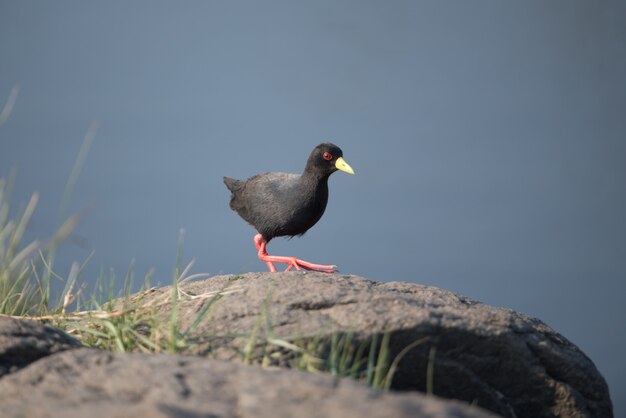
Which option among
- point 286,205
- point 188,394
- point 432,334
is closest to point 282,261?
point 286,205

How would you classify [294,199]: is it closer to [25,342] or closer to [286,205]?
[286,205]

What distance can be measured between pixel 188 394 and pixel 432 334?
159 centimetres

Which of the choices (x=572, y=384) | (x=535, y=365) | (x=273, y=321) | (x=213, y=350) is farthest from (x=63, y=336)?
(x=572, y=384)

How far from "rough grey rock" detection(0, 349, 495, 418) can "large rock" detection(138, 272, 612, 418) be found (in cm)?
72

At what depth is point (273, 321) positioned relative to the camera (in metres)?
3.49

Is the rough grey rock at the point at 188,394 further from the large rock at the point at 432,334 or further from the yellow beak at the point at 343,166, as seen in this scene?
A: the yellow beak at the point at 343,166

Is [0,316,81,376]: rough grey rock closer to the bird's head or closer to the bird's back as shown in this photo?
the bird's back

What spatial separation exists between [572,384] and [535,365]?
368mm

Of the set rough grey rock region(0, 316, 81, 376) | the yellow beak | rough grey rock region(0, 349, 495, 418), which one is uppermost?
the yellow beak

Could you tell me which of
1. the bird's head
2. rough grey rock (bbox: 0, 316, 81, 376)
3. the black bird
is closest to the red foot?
the black bird

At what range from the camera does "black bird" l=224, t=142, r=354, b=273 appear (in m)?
6.46

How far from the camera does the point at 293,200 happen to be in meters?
6.48

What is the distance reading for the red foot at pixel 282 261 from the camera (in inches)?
224

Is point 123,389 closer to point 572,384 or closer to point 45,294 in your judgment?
point 45,294
